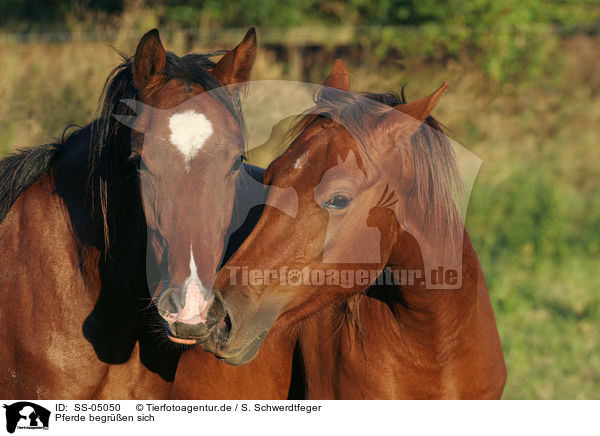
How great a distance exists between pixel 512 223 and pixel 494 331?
565 cm

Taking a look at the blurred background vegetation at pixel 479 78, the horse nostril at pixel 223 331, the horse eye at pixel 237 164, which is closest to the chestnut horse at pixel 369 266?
the horse nostril at pixel 223 331

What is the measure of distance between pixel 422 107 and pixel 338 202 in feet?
1.75

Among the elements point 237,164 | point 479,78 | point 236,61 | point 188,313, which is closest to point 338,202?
point 237,164

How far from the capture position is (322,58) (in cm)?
1185

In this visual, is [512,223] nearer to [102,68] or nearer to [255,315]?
[102,68]

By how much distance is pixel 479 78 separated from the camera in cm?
1182

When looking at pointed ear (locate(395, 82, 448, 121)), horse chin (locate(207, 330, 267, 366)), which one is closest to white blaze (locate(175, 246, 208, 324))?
horse chin (locate(207, 330, 267, 366))

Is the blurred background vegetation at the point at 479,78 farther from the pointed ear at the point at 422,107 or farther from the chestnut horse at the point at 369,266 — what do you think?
the pointed ear at the point at 422,107

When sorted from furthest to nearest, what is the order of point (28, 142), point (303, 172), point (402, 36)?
point (402, 36) < point (28, 142) < point (303, 172)

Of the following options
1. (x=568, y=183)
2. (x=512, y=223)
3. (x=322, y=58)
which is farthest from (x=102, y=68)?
(x=568, y=183)
